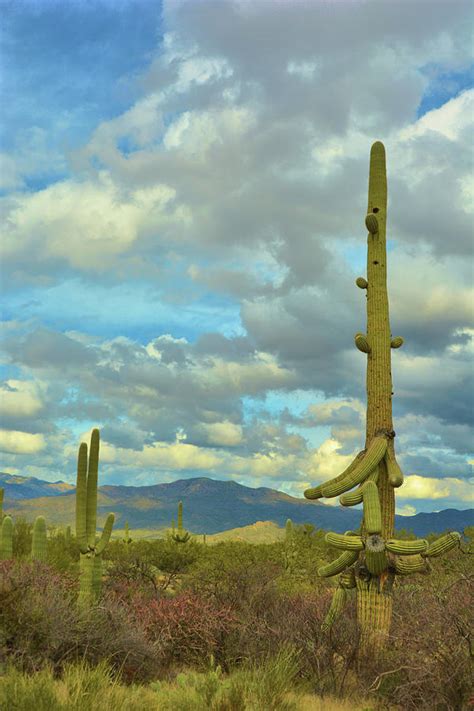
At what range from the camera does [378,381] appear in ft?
49.9

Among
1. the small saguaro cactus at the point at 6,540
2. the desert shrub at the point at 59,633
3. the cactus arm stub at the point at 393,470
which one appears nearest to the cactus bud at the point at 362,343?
the cactus arm stub at the point at 393,470

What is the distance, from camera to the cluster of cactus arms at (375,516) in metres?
13.7

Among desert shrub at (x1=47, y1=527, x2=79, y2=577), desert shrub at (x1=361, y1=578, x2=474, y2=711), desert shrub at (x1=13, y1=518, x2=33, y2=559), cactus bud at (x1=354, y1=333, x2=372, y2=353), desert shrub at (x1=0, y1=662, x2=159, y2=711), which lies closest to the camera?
desert shrub at (x1=0, y1=662, x2=159, y2=711)

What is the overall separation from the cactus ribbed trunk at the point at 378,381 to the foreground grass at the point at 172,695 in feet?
7.08

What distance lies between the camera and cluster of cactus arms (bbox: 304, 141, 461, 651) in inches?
540

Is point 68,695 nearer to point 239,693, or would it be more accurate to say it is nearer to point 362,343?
point 239,693

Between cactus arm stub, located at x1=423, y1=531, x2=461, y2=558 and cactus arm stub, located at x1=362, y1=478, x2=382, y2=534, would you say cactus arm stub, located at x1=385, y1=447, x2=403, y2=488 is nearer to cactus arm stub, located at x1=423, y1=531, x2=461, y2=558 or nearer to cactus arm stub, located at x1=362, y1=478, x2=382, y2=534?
cactus arm stub, located at x1=362, y1=478, x2=382, y2=534

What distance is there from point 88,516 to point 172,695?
11.4 meters

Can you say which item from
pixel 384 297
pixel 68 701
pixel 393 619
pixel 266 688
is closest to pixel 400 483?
pixel 393 619

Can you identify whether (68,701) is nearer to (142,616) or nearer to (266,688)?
(266,688)

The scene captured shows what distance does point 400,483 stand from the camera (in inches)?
562

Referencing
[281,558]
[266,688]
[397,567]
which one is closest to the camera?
[266,688]

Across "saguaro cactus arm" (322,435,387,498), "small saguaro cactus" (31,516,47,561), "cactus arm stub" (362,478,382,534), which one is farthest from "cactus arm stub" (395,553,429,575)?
"small saguaro cactus" (31,516,47,561)

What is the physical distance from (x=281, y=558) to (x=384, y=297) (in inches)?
754
